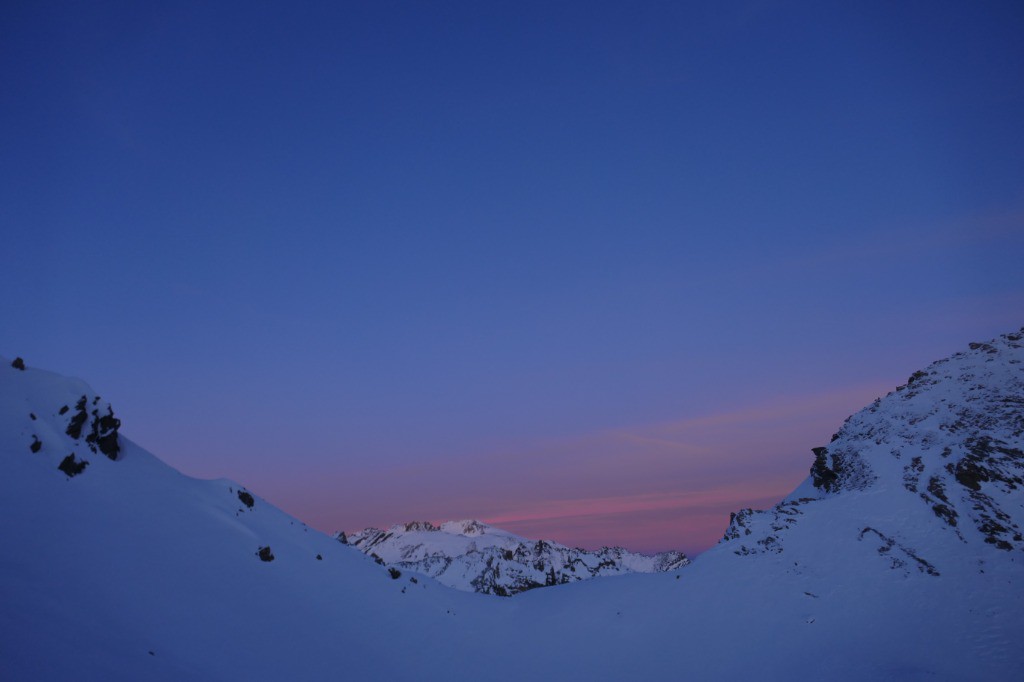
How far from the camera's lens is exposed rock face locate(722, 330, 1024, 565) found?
108 ft

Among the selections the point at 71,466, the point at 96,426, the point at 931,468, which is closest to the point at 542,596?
the point at 931,468

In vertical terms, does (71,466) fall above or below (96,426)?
below

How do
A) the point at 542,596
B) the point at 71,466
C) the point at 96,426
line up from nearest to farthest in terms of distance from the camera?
the point at 71,466 → the point at 96,426 → the point at 542,596

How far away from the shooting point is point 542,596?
157 ft

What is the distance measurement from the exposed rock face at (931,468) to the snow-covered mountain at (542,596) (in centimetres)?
15

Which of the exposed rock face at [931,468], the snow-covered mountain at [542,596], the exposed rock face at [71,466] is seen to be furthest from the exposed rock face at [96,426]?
the exposed rock face at [931,468]

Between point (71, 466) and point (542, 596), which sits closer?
point (71, 466)

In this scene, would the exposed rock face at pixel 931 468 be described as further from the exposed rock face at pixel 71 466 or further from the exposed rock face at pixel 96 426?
the exposed rock face at pixel 96 426

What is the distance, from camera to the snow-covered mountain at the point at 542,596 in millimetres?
17172

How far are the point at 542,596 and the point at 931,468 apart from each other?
33.7m

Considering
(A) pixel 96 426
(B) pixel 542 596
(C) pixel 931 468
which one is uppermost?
(A) pixel 96 426

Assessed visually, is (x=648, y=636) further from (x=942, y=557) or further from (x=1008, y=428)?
(x=1008, y=428)

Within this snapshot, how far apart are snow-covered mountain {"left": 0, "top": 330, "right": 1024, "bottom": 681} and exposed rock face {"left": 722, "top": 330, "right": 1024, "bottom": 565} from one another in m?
0.15

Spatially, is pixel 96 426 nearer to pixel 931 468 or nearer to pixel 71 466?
pixel 71 466
